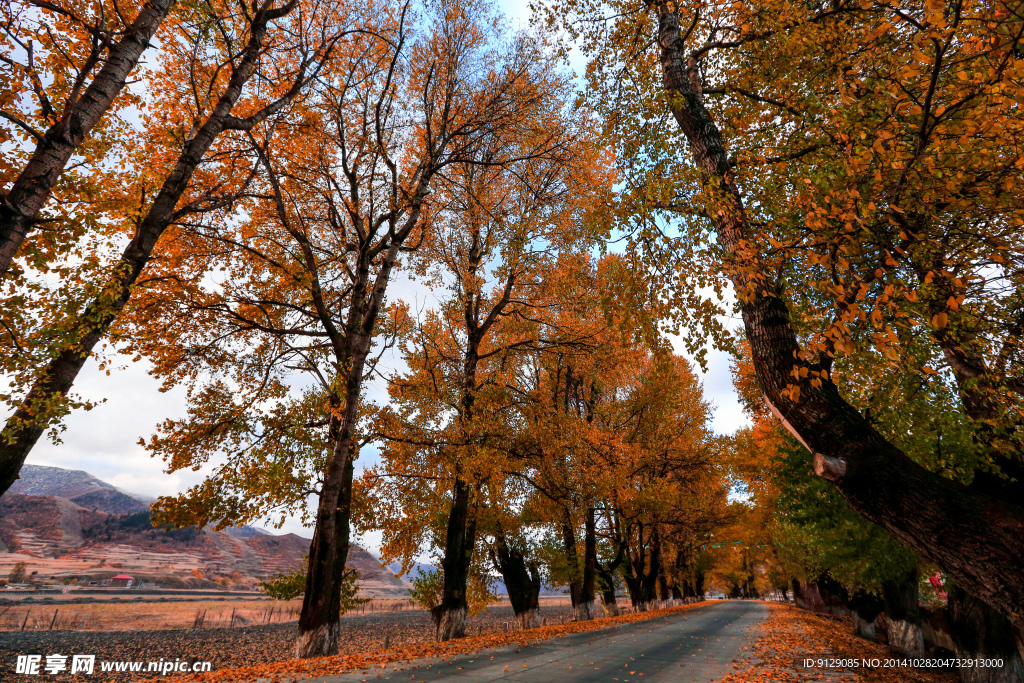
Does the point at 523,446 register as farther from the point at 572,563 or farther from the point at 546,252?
the point at 572,563

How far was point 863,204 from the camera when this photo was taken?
160 inches

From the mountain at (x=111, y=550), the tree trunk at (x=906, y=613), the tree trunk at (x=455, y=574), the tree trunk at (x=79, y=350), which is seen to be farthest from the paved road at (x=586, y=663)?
the mountain at (x=111, y=550)

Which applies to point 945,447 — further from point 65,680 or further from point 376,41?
point 65,680

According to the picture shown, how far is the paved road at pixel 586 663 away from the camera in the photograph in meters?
7.06

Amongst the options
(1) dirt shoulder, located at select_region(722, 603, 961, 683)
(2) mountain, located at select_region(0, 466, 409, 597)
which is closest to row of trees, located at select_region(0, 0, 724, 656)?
(1) dirt shoulder, located at select_region(722, 603, 961, 683)

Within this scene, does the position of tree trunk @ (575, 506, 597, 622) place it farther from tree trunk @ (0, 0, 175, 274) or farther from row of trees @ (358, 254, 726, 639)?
tree trunk @ (0, 0, 175, 274)

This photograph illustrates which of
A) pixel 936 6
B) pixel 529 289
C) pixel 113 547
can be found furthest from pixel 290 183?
pixel 113 547

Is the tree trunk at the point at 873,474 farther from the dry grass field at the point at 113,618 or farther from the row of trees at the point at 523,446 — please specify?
the dry grass field at the point at 113,618

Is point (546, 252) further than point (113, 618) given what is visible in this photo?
No

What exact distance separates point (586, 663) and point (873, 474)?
7.29m

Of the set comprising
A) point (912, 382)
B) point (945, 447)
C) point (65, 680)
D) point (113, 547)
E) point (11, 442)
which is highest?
point (912, 382)

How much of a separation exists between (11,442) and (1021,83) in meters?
11.7

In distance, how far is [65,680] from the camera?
1427 centimetres

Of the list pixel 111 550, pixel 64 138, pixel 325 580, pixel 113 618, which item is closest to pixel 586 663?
pixel 325 580
